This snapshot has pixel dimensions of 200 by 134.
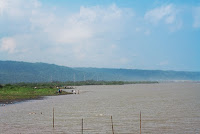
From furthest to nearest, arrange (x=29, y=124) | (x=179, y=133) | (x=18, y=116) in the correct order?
(x=18, y=116) → (x=29, y=124) → (x=179, y=133)

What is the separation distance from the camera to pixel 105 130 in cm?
1967

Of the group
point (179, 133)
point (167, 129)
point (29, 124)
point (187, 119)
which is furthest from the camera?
point (187, 119)

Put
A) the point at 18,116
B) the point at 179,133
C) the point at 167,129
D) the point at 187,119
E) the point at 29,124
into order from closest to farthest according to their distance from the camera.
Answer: the point at 179,133
the point at 167,129
the point at 29,124
the point at 187,119
the point at 18,116

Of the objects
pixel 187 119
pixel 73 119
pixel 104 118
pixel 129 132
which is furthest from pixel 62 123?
pixel 187 119

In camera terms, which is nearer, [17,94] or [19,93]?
[17,94]

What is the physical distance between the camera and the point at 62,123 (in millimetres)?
22359

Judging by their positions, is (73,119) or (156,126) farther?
(73,119)

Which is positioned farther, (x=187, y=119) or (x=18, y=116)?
(x=18, y=116)

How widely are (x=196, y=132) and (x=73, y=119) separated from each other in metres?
10.9

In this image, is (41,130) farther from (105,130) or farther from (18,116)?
(18,116)

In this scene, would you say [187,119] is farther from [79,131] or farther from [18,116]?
[18,116]

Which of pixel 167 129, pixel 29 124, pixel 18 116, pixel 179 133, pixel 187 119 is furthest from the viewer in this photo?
pixel 18 116

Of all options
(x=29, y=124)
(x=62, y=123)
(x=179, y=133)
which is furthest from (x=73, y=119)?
(x=179, y=133)

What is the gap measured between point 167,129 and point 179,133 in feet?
4.38
